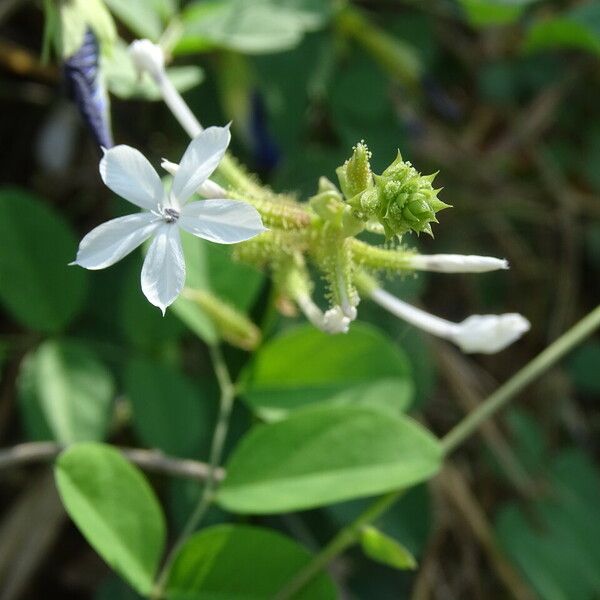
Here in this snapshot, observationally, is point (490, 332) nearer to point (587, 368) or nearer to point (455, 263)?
point (455, 263)

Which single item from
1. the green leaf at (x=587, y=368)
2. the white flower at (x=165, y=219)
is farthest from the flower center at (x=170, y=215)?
the green leaf at (x=587, y=368)

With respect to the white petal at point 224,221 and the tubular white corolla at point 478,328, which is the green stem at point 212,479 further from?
the white petal at point 224,221

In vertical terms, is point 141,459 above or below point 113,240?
below

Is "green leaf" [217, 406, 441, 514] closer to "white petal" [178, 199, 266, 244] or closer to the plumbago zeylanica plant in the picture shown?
the plumbago zeylanica plant

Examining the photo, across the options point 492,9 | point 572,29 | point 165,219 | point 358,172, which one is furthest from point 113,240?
point 572,29

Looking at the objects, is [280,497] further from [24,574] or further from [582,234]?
[582,234]

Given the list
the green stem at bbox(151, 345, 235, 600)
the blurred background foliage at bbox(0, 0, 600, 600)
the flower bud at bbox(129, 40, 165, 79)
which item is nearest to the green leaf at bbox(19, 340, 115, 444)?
the blurred background foliage at bbox(0, 0, 600, 600)

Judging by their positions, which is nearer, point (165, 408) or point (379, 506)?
point (379, 506)

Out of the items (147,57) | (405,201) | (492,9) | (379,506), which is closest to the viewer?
(405,201)
